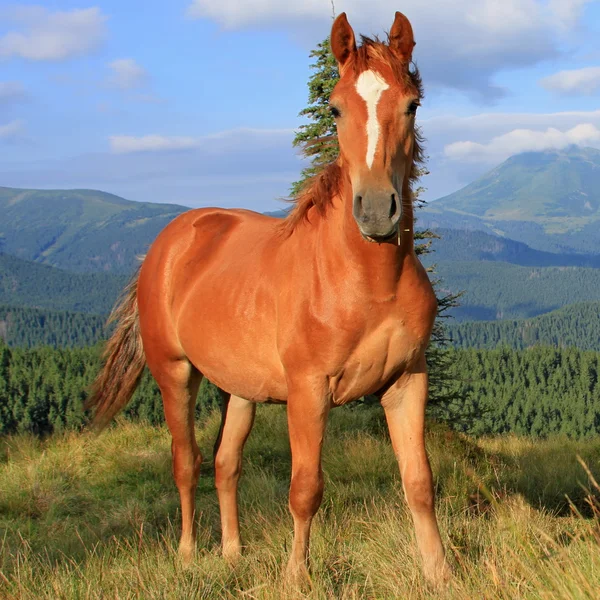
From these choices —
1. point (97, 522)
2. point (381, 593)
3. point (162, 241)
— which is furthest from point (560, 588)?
point (97, 522)

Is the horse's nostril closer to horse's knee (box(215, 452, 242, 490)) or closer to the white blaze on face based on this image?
the white blaze on face

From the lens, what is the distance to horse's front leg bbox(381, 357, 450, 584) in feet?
12.2

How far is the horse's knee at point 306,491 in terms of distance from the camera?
365 cm

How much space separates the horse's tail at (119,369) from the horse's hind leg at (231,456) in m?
1.20

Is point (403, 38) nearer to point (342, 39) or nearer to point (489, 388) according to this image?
point (342, 39)

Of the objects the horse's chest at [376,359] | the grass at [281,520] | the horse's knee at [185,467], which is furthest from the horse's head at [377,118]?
the horse's knee at [185,467]

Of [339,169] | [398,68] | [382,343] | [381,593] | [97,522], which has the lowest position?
[97,522]

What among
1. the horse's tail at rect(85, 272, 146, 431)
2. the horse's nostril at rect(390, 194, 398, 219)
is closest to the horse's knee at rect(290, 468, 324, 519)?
the horse's nostril at rect(390, 194, 398, 219)

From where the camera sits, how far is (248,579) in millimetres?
3922

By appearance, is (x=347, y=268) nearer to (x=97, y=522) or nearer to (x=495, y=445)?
(x=97, y=522)

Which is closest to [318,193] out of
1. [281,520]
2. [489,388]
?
[281,520]

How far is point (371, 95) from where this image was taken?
124 inches

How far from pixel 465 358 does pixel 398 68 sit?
104m

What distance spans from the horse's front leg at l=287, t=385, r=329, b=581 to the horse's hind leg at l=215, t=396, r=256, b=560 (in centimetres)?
130
